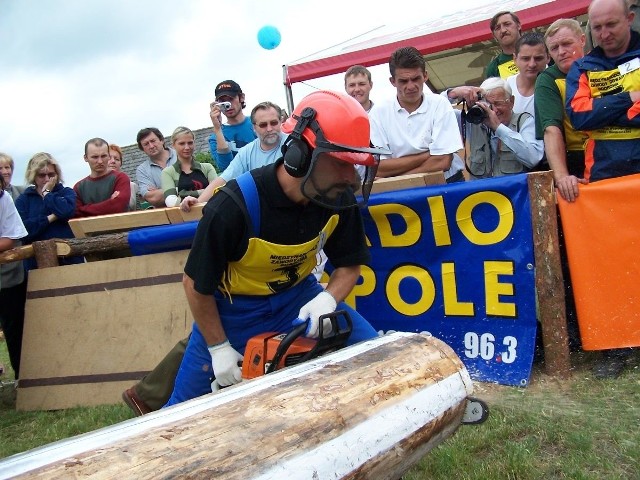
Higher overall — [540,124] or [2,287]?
[540,124]

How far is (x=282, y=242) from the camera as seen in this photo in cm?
276

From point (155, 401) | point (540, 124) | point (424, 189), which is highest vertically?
point (540, 124)

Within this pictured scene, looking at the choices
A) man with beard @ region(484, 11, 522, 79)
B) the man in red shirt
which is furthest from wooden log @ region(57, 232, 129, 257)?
man with beard @ region(484, 11, 522, 79)

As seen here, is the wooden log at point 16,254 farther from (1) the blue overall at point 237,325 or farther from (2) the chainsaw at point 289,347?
(2) the chainsaw at point 289,347

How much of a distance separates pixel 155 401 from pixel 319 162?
77.2 inches

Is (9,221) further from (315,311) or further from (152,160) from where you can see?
(315,311)

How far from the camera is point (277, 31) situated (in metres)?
11.1

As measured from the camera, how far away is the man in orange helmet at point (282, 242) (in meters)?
2.52

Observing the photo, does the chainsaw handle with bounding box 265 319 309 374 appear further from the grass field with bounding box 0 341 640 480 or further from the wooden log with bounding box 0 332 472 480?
the grass field with bounding box 0 341 640 480

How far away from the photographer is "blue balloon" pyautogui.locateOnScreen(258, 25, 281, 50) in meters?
10.9

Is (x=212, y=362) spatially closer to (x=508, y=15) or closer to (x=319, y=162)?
(x=319, y=162)

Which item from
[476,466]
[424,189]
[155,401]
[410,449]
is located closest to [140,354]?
[155,401]

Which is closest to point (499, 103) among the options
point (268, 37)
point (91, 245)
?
point (91, 245)

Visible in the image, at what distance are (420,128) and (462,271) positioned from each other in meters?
1.13
